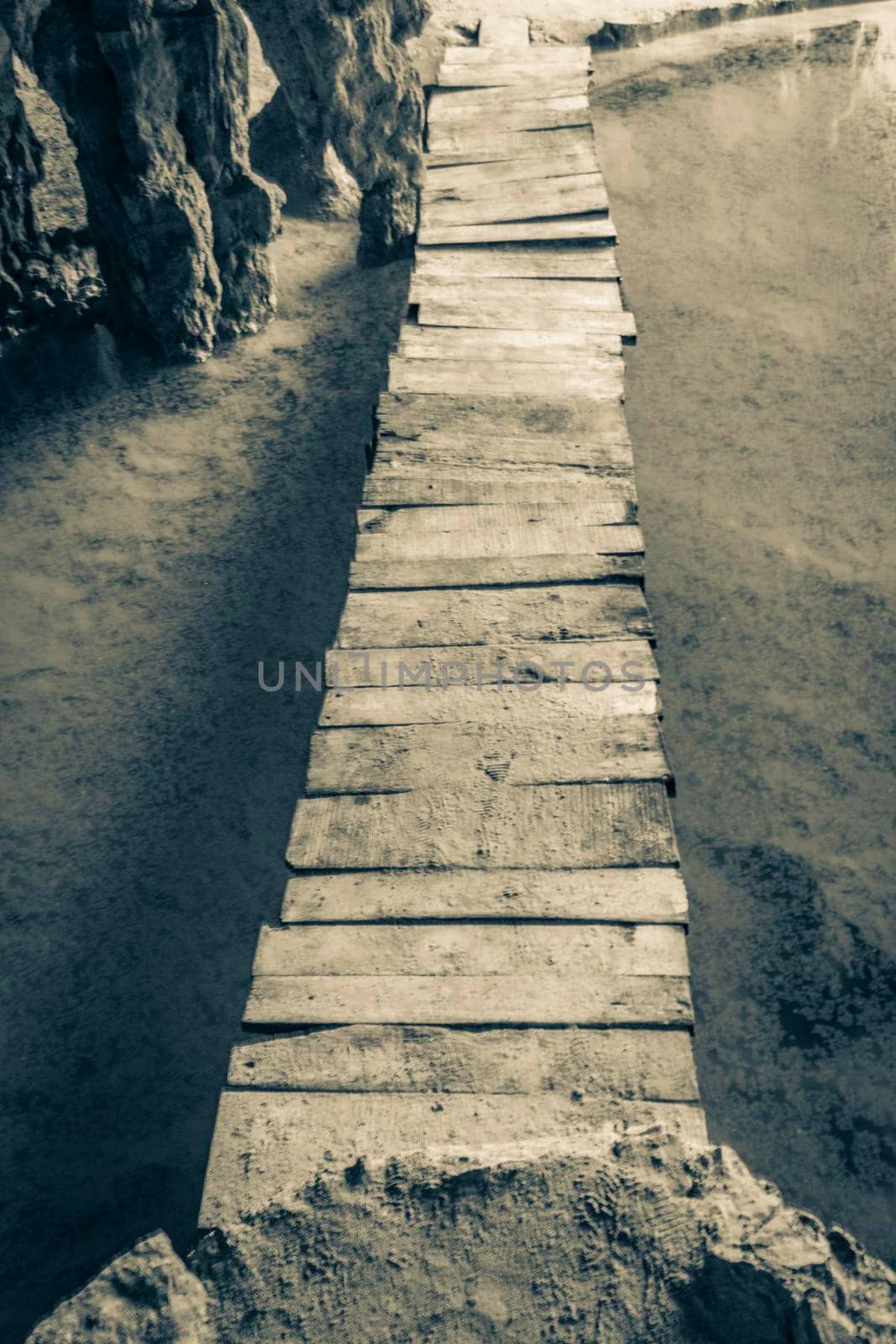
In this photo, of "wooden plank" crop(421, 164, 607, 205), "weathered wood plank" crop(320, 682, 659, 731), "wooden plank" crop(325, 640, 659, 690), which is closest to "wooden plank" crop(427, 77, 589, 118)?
"wooden plank" crop(421, 164, 607, 205)

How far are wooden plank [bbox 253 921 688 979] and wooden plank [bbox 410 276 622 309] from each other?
2800 millimetres

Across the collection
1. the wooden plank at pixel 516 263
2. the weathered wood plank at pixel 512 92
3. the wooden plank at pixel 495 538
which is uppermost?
the weathered wood plank at pixel 512 92

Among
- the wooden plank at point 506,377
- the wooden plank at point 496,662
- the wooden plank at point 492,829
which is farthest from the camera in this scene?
the wooden plank at point 506,377

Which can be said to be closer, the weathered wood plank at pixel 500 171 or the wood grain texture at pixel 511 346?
the wood grain texture at pixel 511 346

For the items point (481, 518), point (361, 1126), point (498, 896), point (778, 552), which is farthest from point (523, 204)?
point (361, 1126)

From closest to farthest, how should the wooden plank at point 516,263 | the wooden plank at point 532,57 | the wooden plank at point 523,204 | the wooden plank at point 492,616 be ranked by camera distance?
the wooden plank at point 492,616
the wooden plank at point 516,263
the wooden plank at point 523,204
the wooden plank at point 532,57

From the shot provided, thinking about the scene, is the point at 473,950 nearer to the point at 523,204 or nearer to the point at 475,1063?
the point at 475,1063

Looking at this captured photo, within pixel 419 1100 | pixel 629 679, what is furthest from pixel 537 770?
pixel 419 1100

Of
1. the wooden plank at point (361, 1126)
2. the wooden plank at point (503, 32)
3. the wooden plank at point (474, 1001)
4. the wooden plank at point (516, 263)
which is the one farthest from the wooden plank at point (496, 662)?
the wooden plank at point (503, 32)

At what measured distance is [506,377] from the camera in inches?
163

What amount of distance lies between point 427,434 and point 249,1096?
2.41 metres

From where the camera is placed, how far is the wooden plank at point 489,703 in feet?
9.84

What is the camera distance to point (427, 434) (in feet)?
12.9

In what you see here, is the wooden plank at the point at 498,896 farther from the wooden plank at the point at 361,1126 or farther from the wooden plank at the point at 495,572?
the wooden plank at the point at 495,572
